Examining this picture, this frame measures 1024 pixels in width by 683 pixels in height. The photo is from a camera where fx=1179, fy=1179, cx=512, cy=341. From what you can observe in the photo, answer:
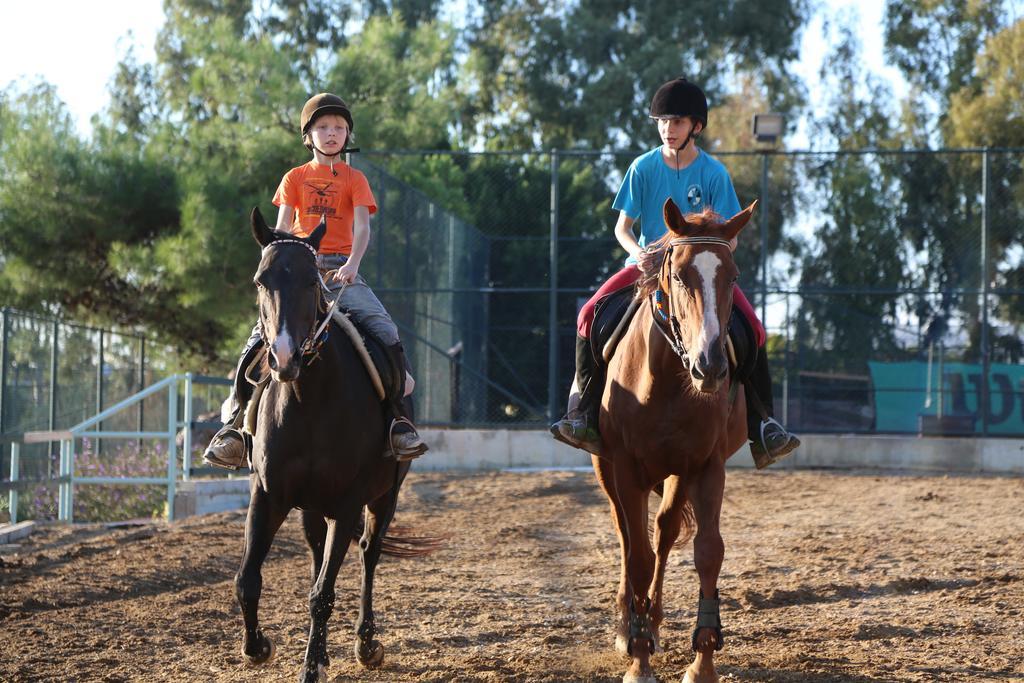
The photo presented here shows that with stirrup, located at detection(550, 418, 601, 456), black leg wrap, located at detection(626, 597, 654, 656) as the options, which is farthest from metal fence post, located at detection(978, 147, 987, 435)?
black leg wrap, located at detection(626, 597, 654, 656)

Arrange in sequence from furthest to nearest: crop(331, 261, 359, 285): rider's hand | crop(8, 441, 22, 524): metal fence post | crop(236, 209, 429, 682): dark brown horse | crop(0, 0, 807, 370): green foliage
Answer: crop(0, 0, 807, 370): green foliage
crop(8, 441, 22, 524): metal fence post
crop(331, 261, 359, 285): rider's hand
crop(236, 209, 429, 682): dark brown horse

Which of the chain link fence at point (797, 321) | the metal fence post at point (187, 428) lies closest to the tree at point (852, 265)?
the chain link fence at point (797, 321)

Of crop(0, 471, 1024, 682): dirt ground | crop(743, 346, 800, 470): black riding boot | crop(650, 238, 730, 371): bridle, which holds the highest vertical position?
crop(650, 238, 730, 371): bridle

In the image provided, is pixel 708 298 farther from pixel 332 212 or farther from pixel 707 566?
pixel 332 212

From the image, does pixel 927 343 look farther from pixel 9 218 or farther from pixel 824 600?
pixel 9 218

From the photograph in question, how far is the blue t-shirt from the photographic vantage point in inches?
250

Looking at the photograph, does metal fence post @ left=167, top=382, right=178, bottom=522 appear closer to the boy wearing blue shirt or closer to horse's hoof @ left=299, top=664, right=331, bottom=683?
the boy wearing blue shirt

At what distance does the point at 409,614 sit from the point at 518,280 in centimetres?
1554

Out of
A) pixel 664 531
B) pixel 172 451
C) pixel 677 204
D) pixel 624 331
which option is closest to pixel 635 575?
pixel 664 531

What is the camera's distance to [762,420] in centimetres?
628

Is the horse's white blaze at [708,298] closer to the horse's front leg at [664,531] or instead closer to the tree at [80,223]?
the horse's front leg at [664,531]

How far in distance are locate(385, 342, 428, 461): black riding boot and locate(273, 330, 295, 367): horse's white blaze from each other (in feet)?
3.38

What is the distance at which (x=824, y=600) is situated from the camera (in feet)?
25.1

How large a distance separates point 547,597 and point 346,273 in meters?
3.14
